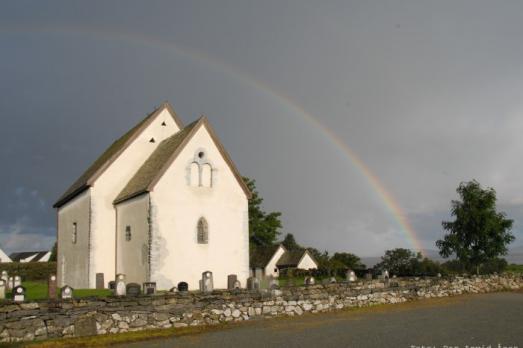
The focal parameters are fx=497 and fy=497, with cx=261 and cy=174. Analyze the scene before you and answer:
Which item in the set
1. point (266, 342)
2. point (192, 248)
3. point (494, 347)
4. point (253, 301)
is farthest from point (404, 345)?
point (192, 248)

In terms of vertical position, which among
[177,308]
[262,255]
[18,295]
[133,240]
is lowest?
[177,308]

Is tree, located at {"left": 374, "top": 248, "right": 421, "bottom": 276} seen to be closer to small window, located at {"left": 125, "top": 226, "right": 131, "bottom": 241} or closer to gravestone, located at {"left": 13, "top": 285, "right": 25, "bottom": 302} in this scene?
small window, located at {"left": 125, "top": 226, "right": 131, "bottom": 241}

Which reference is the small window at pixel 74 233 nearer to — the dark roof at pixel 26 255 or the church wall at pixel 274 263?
the church wall at pixel 274 263

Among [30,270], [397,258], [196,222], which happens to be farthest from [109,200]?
[397,258]

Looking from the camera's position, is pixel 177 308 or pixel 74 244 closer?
pixel 177 308

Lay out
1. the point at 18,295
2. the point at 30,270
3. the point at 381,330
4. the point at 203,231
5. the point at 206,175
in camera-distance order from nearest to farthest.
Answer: the point at 18,295 < the point at 381,330 < the point at 203,231 < the point at 206,175 < the point at 30,270

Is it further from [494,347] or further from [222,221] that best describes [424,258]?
[494,347]

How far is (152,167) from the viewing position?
101 feet

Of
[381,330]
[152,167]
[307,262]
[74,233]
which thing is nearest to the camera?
[381,330]

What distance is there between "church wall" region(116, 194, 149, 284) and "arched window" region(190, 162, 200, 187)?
2.90 meters

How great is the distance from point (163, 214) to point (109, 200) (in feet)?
22.1

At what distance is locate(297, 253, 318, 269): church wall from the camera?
63.7 meters

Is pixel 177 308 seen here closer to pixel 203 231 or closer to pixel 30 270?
pixel 203 231

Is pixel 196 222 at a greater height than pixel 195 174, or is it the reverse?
pixel 195 174
